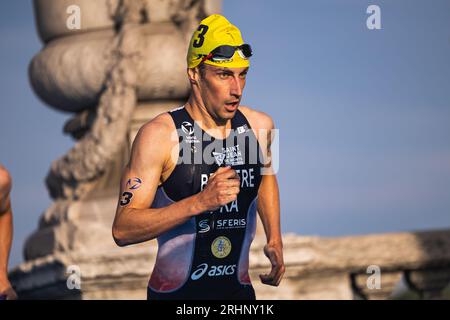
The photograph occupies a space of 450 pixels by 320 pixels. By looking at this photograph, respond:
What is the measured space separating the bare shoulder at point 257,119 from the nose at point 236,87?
0.41 meters

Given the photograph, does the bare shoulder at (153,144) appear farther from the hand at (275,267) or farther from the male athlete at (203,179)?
the hand at (275,267)

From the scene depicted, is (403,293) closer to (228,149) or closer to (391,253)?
(391,253)

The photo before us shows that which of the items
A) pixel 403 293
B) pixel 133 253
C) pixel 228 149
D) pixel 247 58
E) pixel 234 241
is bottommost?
pixel 403 293

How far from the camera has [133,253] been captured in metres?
10.3

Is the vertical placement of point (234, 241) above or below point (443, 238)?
above

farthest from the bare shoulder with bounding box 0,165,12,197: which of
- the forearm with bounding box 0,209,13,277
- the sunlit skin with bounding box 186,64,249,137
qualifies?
the sunlit skin with bounding box 186,64,249,137

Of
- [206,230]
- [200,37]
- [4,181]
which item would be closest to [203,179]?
[206,230]

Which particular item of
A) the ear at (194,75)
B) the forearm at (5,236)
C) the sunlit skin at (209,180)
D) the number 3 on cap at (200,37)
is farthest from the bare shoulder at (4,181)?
the number 3 on cap at (200,37)

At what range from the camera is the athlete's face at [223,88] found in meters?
7.05

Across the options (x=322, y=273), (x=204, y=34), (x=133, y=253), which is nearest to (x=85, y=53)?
(x=133, y=253)

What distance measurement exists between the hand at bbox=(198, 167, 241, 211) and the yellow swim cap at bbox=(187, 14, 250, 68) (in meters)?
0.64
